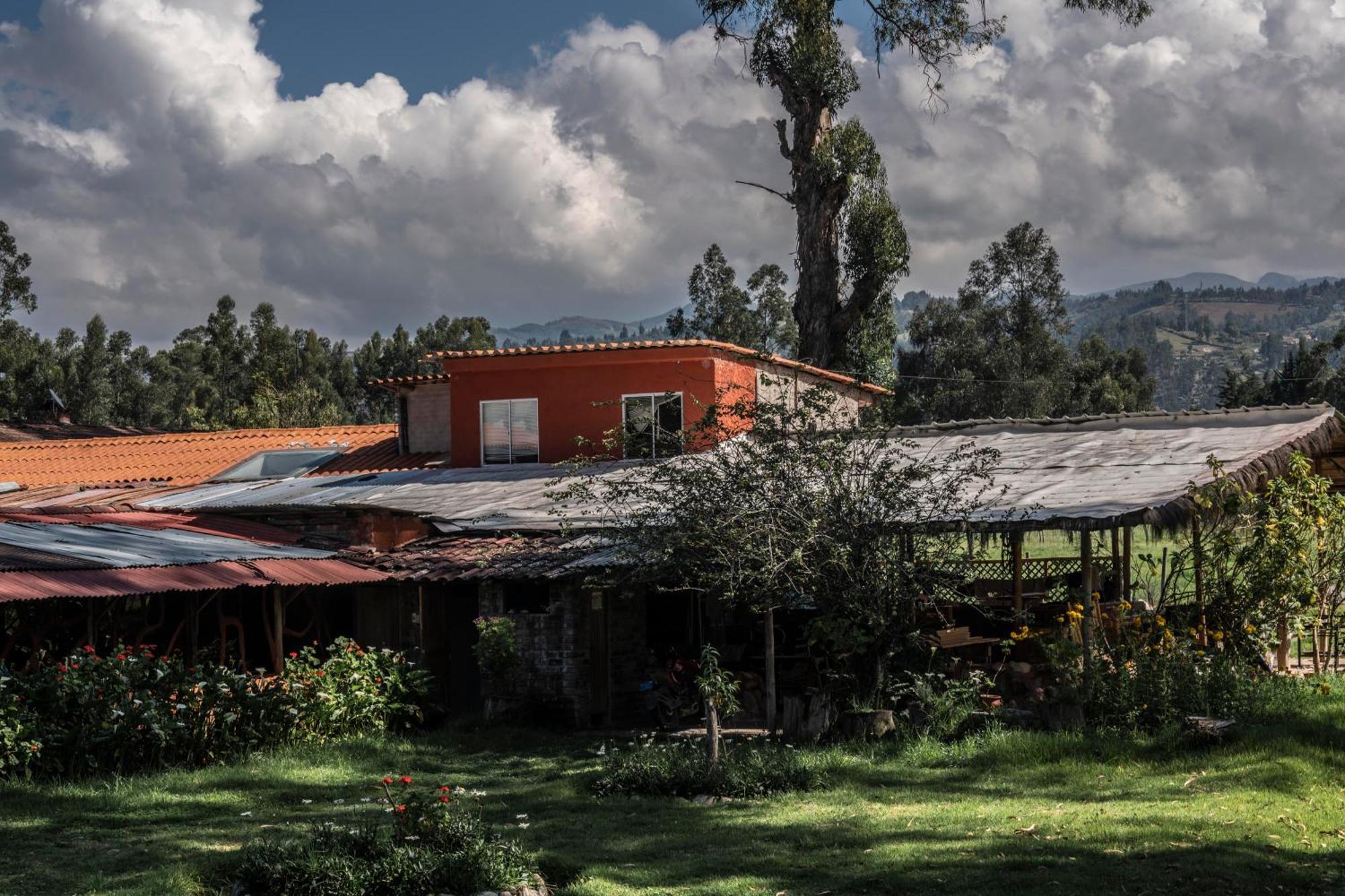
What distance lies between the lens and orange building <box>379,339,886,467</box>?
23.6 metres

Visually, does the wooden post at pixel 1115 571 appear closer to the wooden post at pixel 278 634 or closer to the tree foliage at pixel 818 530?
the tree foliage at pixel 818 530

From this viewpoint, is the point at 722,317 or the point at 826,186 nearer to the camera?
the point at 826,186

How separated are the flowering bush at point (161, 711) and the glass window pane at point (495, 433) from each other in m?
9.10

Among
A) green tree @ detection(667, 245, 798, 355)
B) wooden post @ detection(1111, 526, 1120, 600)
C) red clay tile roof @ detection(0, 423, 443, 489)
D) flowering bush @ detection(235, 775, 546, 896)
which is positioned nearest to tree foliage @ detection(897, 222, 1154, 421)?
green tree @ detection(667, 245, 798, 355)

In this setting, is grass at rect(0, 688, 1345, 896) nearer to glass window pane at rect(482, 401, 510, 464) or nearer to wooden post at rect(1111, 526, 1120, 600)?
wooden post at rect(1111, 526, 1120, 600)

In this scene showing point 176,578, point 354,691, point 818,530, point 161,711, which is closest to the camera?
point 161,711

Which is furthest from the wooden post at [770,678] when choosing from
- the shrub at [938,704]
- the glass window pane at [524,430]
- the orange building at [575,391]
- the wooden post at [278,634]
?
the glass window pane at [524,430]

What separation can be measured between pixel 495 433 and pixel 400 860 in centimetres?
1690

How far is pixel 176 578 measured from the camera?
14617 millimetres

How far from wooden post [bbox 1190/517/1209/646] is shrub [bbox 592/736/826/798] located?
15.2ft

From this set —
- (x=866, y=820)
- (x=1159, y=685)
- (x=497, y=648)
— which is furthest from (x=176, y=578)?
(x=1159, y=685)

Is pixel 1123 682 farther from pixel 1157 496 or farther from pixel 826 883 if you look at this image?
pixel 826 883

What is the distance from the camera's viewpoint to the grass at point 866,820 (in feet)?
28.7

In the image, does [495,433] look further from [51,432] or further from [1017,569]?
[51,432]
